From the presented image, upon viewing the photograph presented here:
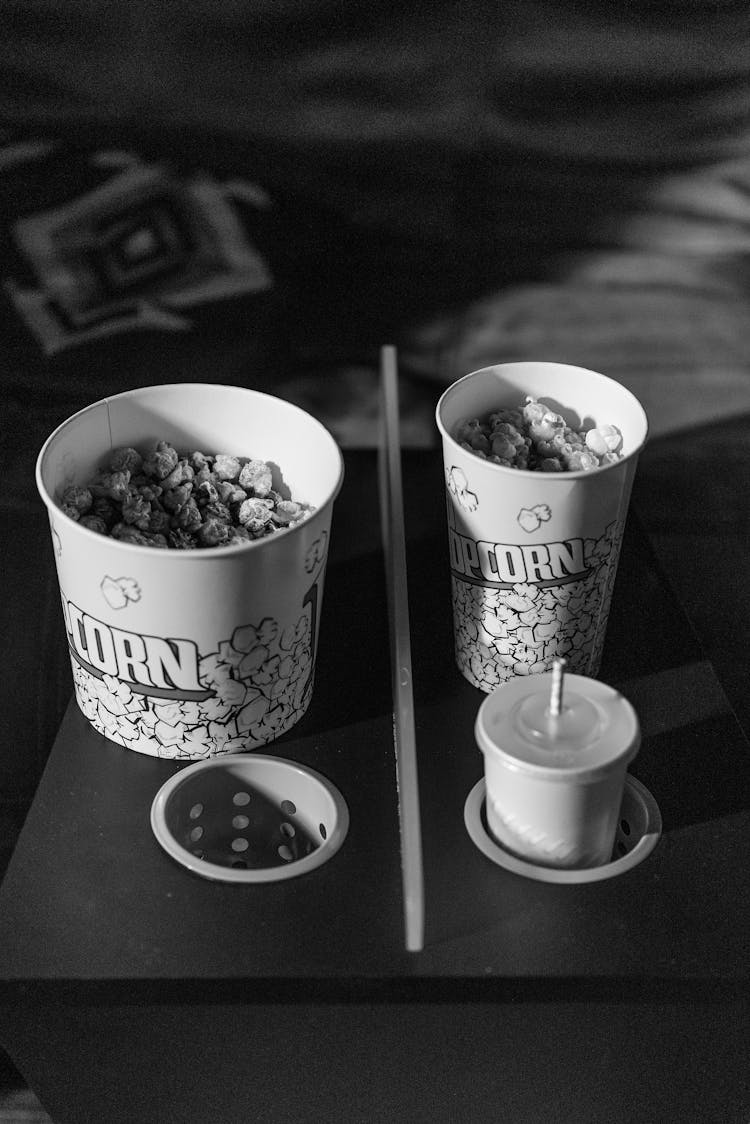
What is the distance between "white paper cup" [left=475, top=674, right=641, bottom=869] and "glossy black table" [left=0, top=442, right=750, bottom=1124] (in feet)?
0.08

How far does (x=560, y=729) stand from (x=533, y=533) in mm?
123

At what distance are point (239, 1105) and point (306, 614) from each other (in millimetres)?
273

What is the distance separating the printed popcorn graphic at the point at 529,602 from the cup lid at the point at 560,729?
79mm

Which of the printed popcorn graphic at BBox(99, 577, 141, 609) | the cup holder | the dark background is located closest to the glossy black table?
the cup holder

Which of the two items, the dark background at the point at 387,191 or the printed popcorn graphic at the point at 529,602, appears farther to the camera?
the dark background at the point at 387,191

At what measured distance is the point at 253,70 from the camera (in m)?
0.83

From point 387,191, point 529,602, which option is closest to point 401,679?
point 529,602

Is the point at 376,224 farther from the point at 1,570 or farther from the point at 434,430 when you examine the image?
the point at 1,570

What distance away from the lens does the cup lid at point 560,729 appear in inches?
22.3

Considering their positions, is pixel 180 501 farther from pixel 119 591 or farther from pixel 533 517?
pixel 533 517

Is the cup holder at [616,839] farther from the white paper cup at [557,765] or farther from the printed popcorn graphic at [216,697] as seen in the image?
the printed popcorn graphic at [216,697]

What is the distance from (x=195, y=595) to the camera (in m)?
0.60

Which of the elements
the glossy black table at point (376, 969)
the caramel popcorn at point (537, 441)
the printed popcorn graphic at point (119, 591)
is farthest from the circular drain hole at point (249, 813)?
the caramel popcorn at point (537, 441)

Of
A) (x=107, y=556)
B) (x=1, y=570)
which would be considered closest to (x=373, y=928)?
(x=107, y=556)
